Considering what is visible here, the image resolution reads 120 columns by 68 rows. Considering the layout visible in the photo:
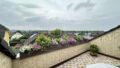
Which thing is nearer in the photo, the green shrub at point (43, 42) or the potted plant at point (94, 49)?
the green shrub at point (43, 42)

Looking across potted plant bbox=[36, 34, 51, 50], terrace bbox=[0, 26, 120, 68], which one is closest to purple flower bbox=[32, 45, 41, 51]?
terrace bbox=[0, 26, 120, 68]

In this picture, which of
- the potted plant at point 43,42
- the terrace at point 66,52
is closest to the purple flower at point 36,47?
the terrace at point 66,52

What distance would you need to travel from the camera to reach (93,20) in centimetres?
1842

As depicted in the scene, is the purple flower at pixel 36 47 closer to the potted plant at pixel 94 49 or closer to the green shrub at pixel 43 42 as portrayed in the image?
the green shrub at pixel 43 42

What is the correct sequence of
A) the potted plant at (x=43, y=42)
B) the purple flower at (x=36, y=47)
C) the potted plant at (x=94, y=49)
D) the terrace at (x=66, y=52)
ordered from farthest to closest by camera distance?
1. the potted plant at (x=94, y=49)
2. the potted plant at (x=43, y=42)
3. the purple flower at (x=36, y=47)
4. the terrace at (x=66, y=52)

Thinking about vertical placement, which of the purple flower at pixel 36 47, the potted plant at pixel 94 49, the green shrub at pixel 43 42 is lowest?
the potted plant at pixel 94 49

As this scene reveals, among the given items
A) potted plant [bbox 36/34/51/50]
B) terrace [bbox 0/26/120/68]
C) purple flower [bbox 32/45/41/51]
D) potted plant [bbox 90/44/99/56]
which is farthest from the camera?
potted plant [bbox 90/44/99/56]

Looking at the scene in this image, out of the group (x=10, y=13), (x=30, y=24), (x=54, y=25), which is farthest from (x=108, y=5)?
(x=10, y=13)

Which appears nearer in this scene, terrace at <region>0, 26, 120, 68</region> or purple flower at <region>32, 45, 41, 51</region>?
terrace at <region>0, 26, 120, 68</region>

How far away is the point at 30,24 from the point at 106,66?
1156 cm

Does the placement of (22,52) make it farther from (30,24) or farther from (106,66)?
(30,24)

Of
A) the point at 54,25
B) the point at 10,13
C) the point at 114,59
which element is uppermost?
the point at 10,13

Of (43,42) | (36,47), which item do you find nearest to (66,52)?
(43,42)

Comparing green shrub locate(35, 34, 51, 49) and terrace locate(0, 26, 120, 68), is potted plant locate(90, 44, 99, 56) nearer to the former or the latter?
terrace locate(0, 26, 120, 68)
